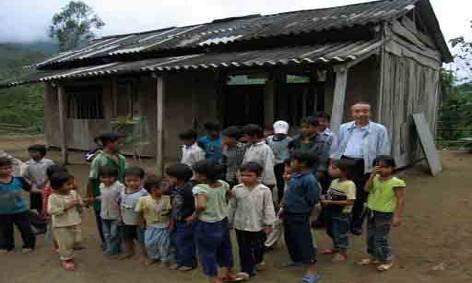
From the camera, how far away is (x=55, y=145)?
14.4m

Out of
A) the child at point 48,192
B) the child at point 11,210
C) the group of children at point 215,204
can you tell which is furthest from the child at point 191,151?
the child at point 11,210

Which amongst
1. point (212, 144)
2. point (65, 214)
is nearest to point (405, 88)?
point (212, 144)

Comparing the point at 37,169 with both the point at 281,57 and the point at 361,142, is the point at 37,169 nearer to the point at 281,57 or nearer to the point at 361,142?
the point at 361,142

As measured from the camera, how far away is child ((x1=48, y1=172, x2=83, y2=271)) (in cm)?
423

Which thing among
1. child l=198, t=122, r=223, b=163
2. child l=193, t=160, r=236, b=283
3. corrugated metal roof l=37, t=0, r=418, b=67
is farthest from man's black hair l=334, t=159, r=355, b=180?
corrugated metal roof l=37, t=0, r=418, b=67

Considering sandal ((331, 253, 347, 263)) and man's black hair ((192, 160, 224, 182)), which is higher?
man's black hair ((192, 160, 224, 182))

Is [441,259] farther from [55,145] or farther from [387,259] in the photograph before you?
[55,145]

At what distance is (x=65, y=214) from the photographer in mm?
4289

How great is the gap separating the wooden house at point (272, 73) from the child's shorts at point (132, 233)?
125 inches

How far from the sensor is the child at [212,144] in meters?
5.25

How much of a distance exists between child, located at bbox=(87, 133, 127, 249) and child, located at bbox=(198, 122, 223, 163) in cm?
A: 95

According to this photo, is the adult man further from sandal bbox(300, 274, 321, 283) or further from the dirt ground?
sandal bbox(300, 274, 321, 283)

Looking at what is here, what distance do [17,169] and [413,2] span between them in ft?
23.1

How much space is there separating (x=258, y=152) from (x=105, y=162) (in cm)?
151
